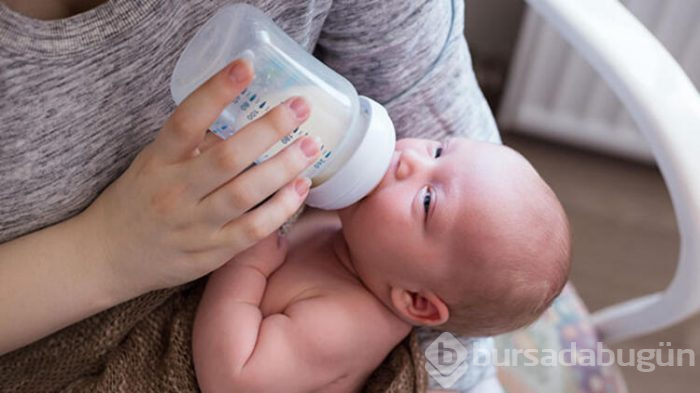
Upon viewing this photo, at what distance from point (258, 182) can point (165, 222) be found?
3.3 inches

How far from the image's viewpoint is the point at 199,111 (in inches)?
22.0

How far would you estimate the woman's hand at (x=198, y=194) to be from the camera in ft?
1.87

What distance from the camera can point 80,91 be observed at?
0.62 meters

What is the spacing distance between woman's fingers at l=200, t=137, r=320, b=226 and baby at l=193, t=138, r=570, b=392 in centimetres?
19

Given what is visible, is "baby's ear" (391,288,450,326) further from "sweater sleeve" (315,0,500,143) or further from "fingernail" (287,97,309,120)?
"fingernail" (287,97,309,120)

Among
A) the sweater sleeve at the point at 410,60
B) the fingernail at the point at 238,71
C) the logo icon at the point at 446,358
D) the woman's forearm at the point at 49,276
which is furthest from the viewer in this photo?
the logo icon at the point at 446,358

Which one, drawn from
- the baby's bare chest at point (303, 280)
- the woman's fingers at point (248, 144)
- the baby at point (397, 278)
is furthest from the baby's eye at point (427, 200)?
the woman's fingers at point (248, 144)

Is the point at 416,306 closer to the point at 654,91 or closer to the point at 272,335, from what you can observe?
the point at 272,335

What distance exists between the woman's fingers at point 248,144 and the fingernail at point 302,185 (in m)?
0.06

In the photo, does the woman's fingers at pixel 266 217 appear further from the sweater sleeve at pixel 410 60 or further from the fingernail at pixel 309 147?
the sweater sleeve at pixel 410 60

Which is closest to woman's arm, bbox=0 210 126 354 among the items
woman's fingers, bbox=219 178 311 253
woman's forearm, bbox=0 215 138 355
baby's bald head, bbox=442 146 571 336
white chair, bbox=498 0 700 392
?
woman's forearm, bbox=0 215 138 355

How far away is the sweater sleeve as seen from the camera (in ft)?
2.54

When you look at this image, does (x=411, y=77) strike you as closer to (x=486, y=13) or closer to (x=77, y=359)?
(x=77, y=359)

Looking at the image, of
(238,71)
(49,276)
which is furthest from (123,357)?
(238,71)
